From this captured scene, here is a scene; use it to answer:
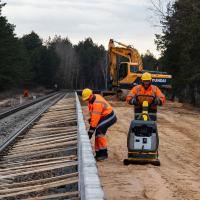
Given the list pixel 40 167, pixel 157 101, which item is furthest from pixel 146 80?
pixel 40 167

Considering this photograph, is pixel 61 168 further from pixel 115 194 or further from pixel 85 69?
pixel 85 69

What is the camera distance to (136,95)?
410 inches

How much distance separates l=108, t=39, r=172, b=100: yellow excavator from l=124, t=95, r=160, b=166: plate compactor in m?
23.4

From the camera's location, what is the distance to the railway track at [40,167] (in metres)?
7.86

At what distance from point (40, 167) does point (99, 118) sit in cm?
165

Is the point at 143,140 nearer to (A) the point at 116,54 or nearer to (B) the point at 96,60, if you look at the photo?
(A) the point at 116,54

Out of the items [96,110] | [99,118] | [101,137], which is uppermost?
[96,110]

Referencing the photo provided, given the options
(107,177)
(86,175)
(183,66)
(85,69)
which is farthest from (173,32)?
(85,69)

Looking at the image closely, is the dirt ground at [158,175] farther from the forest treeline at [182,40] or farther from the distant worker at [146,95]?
the forest treeline at [182,40]

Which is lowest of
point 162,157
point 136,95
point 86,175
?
point 162,157

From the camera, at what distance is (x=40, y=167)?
33.2 ft

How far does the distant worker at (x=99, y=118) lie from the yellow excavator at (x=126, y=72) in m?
22.7

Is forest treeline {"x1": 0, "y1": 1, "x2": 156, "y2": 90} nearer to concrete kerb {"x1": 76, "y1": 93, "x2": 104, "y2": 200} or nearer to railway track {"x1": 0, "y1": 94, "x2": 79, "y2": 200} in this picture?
railway track {"x1": 0, "y1": 94, "x2": 79, "y2": 200}

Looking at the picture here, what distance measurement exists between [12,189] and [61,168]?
1.98m
